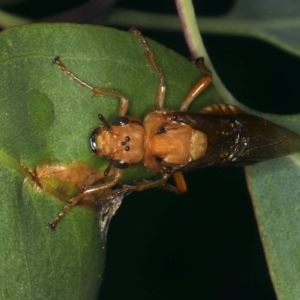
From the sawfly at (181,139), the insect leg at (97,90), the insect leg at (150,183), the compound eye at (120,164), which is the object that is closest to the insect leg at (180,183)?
the sawfly at (181,139)

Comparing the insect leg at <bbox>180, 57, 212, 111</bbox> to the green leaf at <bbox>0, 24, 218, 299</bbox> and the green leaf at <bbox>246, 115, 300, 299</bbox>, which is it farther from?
the green leaf at <bbox>246, 115, 300, 299</bbox>

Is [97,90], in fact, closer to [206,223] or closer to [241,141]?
[241,141]

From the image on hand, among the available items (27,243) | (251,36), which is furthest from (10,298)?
(251,36)

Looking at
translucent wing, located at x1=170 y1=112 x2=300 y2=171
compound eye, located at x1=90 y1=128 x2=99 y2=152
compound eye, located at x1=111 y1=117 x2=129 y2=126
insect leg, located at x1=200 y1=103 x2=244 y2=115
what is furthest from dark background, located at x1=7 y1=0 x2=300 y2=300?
compound eye, located at x1=90 y1=128 x2=99 y2=152

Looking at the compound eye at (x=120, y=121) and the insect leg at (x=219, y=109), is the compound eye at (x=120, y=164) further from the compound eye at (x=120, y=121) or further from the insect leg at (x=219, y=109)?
the insect leg at (x=219, y=109)

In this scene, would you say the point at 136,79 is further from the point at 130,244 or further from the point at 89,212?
the point at 130,244

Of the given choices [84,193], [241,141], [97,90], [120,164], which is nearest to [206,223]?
[241,141]
